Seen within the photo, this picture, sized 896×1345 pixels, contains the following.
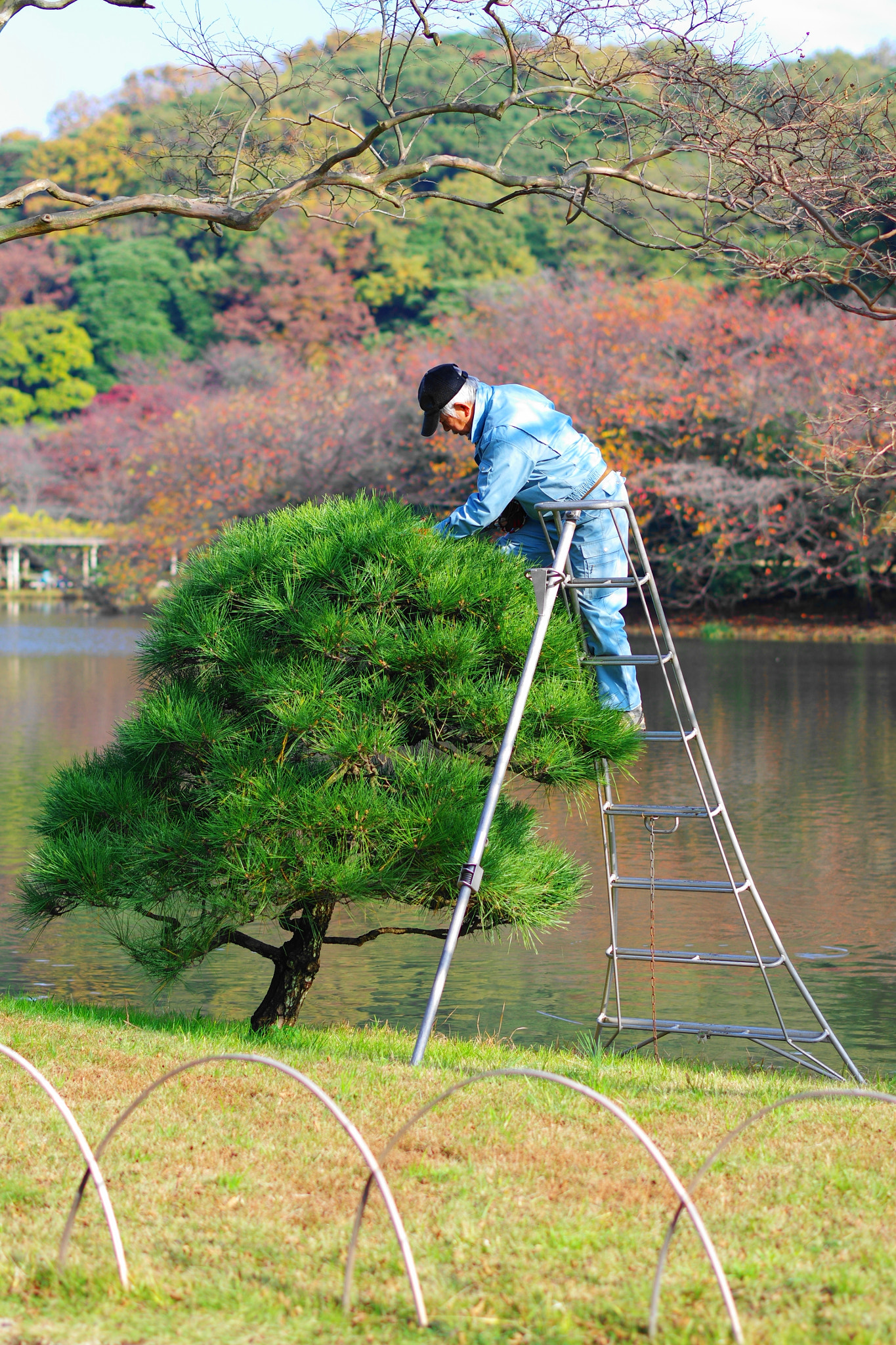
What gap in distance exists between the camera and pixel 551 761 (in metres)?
5.77

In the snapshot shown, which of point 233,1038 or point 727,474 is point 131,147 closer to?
point 233,1038

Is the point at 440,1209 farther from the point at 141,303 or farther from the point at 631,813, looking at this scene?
the point at 141,303

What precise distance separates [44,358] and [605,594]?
57.0m

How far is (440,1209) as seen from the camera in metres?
3.67

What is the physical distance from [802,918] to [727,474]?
73.6 ft

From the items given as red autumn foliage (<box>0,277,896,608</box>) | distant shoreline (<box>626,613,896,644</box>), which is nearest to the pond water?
red autumn foliage (<box>0,277,896,608</box>)

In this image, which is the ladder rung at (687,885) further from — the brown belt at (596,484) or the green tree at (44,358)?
the green tree at (44,358)

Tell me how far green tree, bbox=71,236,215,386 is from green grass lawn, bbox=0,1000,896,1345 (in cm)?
5569

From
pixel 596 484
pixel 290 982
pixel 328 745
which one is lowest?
pixel 290 982

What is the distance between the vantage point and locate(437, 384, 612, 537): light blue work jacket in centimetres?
590

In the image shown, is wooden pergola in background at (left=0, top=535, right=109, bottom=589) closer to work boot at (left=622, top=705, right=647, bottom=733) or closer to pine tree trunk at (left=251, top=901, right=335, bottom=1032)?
pine tree trunk at (left=251, top=901, right=335, bottom=1032)

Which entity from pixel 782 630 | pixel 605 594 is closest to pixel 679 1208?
pixel 605 594

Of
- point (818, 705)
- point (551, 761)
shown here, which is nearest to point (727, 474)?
point (818, 705)

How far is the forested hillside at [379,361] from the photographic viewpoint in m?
29.5
